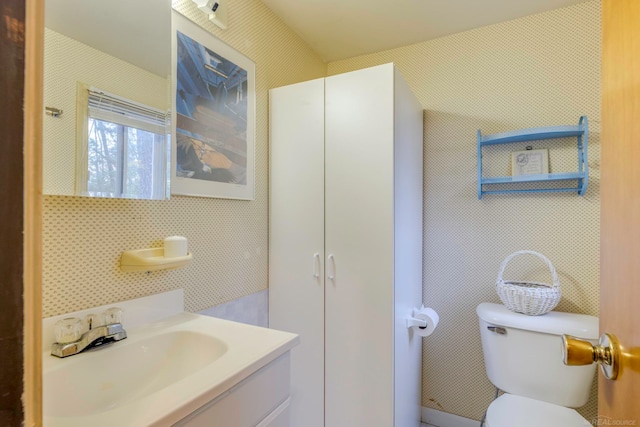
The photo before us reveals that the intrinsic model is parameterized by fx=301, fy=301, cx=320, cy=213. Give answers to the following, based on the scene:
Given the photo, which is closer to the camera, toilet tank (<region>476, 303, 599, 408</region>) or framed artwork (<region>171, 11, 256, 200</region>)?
framed artwork (<region>171, 11, 256, 200</region>)

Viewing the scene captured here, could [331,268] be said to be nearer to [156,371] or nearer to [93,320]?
[156,371]

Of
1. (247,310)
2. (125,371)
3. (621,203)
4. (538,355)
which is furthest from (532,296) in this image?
(125,371)

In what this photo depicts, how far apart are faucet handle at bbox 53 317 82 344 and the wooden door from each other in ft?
4.02

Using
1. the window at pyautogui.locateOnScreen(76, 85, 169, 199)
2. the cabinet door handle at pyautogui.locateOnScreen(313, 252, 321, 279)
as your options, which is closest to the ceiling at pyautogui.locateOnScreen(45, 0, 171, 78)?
the window at pyautogui.locateOnScreen(76, 85, 169, 199)

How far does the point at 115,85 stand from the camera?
0.98 meters

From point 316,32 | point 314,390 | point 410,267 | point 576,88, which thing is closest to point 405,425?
point 314,390

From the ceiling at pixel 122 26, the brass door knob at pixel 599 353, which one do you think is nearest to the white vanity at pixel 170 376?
the brass door knob at pixel 599 353

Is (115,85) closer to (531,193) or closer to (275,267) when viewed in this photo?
(275,267)

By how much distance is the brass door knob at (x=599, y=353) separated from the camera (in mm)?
529

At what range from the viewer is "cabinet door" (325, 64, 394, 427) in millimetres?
1398

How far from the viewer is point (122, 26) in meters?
1.01

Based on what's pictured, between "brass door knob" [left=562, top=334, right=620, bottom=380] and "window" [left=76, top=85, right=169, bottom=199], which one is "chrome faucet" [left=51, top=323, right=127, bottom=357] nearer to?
"window" [left=76, top=85, right=169, bottom=199]

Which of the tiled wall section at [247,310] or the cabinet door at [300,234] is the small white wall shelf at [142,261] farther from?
the cabinet door at [300,234]

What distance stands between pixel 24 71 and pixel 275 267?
1.50 m
